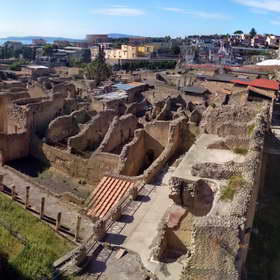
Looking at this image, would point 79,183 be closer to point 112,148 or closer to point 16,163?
point 112,148

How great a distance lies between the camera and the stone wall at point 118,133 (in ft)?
88.3

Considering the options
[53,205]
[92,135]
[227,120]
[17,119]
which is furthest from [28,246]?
[17,119]

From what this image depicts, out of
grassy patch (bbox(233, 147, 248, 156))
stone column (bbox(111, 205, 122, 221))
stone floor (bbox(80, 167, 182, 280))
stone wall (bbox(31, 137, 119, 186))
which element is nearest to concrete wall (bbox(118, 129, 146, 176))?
stone wall (bbox(31, 137, 119, 186))

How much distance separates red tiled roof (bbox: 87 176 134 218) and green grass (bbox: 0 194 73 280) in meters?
2.36

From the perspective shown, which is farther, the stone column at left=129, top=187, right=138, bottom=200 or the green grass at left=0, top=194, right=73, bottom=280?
the stone column at left=129, top=187, right=138, bottom=200

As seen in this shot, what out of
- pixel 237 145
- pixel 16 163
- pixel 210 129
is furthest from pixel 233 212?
pixel 16 163

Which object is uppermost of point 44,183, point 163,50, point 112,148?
point 163,50

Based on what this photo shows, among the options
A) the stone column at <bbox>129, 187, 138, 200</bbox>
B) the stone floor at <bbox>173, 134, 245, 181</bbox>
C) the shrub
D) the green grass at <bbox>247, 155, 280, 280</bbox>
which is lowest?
the green grass at <bbox>247, 155, 280, 280</bbox>

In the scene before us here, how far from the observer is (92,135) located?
2956cm

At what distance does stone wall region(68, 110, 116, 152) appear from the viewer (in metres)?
27.5

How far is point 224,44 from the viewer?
5207 inches

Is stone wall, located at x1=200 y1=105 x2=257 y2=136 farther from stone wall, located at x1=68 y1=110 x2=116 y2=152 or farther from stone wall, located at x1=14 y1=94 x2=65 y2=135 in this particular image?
stone wall, located at x1=14 y1=94 x2=65 y2=135

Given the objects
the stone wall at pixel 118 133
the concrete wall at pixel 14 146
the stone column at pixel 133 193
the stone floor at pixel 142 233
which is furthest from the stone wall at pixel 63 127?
the stone column at pixel 133 193

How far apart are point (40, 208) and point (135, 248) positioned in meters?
8.11
